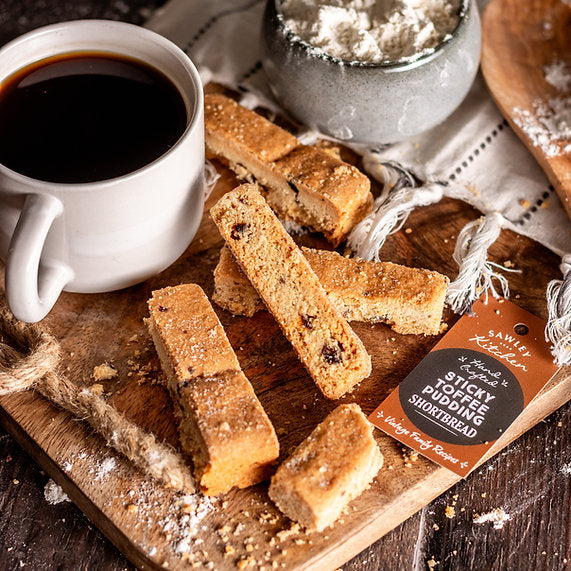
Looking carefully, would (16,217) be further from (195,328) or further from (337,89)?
(337,89)

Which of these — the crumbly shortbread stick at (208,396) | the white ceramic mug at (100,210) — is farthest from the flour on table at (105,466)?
the white ceramic mug at (100,210)

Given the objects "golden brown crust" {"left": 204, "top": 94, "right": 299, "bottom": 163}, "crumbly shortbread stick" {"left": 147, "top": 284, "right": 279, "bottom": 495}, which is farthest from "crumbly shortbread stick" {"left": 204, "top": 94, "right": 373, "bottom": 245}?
"crumbly shortbread stick" {"left": 147, "top": 284, "right": 279, "bottom": 495}

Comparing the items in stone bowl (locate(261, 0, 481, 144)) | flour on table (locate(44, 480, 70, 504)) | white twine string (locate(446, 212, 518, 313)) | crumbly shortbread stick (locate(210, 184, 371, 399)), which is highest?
stone bowl (locate(261, 0, 481, 144))

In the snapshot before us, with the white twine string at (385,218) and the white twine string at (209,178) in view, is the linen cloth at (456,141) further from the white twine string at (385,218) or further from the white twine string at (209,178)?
the white twine string at (209,178)

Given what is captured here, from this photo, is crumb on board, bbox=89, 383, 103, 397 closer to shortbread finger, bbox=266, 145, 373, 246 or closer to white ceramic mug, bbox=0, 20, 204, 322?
white ceramic mug, bbox=0, 20, 204, 322

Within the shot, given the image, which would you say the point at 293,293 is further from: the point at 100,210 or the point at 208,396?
the point at 100,210

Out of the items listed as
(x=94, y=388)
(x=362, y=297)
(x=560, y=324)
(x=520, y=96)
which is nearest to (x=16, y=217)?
(x=94, y=388)

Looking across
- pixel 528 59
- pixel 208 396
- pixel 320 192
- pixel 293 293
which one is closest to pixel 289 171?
pixel 320 192
